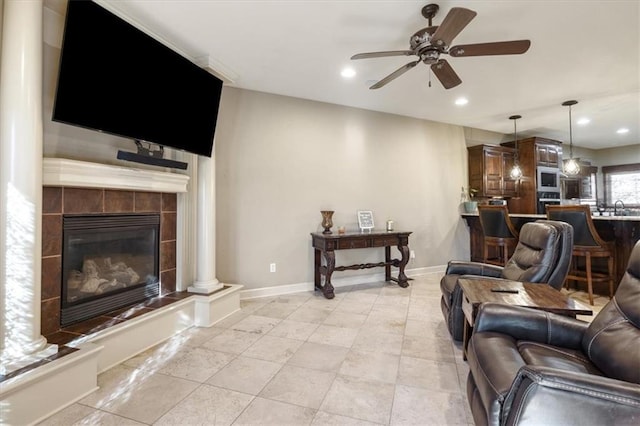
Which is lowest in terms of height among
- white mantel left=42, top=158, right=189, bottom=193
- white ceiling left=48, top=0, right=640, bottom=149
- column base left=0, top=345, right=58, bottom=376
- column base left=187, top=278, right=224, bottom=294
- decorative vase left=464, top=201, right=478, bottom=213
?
column base left=0, top=345, right=58, bottom=376

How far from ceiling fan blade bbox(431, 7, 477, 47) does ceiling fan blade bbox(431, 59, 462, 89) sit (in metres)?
0.24

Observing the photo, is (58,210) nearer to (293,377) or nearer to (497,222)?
(293,377)

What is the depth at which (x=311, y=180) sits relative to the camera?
4188 mm

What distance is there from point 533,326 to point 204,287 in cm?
276

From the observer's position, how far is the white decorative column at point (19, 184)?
1679 millimetres

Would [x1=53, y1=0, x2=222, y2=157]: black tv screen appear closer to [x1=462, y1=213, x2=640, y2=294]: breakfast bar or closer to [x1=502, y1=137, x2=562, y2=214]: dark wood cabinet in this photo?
[x1=462, y1=213, x2=640, y2=294]: breakfast bar

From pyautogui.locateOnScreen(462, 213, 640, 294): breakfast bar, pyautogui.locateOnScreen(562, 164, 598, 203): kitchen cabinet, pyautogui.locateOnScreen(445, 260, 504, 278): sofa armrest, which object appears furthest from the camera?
pyautogui.locateOnScreen(562, 164, 598, 203): kitchen cabinet

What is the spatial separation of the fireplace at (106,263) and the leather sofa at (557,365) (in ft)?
8.75

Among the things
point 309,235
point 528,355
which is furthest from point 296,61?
Result: point 528,355

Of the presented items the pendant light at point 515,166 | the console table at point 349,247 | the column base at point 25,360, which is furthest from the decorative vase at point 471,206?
the column base at point 25,360

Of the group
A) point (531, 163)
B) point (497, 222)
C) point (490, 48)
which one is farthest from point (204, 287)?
point (531, 163)

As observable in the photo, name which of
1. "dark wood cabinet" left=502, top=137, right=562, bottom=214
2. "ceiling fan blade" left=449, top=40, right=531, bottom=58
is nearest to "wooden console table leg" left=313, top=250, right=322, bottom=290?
"ceiling fan blade" left=449, top=40, right=531, bottom=58

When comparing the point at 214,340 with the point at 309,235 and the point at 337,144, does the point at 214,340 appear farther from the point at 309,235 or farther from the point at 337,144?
the point at 337,144

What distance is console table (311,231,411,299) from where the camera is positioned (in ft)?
12.3
